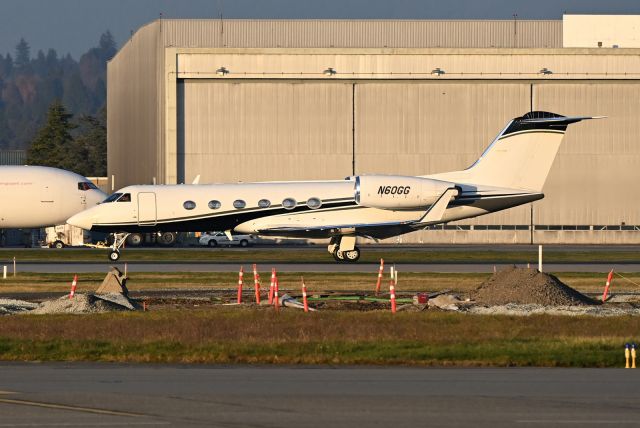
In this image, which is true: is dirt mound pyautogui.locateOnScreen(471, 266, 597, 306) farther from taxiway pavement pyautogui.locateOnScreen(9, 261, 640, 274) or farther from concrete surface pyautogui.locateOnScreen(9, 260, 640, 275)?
concrete surface pyautogui.locateOnScreen(9, 260, 640, 275)

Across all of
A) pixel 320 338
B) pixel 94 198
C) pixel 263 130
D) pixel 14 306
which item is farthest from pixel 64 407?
pixel 263 130

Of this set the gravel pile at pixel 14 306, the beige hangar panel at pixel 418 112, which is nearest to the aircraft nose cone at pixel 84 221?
the gravel pile at pixel 14 306

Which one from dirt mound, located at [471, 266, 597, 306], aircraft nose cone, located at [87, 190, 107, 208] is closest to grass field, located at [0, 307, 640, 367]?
dirt mound, located at [471, 266, 597, 306]

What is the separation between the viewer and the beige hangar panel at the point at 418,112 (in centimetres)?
7556

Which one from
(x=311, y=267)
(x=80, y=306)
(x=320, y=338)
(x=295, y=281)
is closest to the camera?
(x=320, y=338)

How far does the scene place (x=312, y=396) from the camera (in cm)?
1630

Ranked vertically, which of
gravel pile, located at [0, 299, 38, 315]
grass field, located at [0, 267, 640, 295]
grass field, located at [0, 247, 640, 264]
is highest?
gravel pile, located at [0, 299, 38, 315]

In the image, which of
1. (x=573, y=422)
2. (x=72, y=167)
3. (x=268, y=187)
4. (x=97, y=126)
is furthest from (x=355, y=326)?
(x=97, y=126)

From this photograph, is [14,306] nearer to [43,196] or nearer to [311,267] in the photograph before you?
[311,267]

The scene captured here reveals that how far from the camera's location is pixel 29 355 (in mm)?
21281

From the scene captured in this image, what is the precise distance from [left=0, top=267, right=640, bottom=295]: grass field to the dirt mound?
5.01 meters

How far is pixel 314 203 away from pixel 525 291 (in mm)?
21129

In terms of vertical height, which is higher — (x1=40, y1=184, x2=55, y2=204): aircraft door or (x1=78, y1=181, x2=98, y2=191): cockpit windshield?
(x1=78, y1=181, x2=98, y2=191): cockpit windshield

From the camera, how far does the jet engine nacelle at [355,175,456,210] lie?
1944 inches
